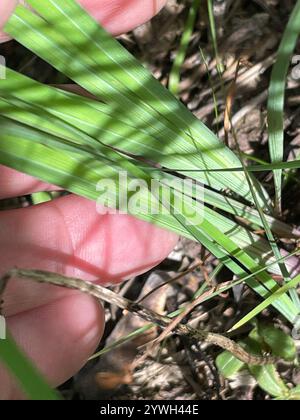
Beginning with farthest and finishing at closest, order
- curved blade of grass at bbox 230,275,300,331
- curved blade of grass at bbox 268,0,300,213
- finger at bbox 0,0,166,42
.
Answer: finger at bbox 0,0,166,42, curved blade of grass at bbox 230,275,300,331, curved blade of grass at bbox 268,0,300,213

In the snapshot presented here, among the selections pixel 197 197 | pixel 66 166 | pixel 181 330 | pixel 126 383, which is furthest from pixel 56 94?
pixel 126 383

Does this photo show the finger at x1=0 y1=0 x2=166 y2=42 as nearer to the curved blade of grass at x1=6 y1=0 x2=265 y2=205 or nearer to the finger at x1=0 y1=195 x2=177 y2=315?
the curved blade of grass at x1=6 y1=0 x2=265 y2=205

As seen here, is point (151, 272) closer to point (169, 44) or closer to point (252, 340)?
point (252, 340)

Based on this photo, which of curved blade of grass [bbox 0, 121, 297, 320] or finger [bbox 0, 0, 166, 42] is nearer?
curved blade of grass [bbox 0, 121, 297, 320]

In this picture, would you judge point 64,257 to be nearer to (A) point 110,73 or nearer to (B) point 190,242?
(B) point 190,242

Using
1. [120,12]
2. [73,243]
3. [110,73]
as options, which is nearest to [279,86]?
[110,73]

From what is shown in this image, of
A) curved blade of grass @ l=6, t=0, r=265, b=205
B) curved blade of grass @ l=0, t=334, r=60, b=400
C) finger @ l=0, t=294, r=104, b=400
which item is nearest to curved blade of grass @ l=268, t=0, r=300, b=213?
curved blade of grass @ l=6, t=0, r=265, b=205
